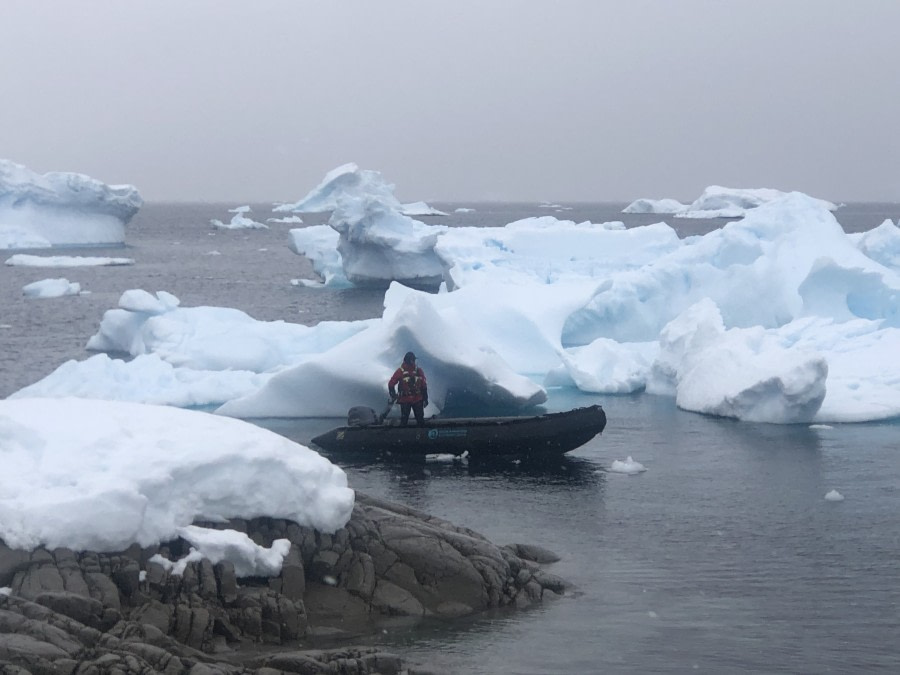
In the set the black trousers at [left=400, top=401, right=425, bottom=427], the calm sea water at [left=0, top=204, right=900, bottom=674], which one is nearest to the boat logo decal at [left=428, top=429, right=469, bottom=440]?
the black trousers at [left=400, top=401, right=425, bottom=427]

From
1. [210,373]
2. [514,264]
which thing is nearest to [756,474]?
[210,373]

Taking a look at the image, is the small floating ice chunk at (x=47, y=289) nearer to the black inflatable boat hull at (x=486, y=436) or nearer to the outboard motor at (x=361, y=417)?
the outboard motor at (x=361, y=417)

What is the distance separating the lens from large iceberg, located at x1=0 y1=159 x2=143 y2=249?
4784 cm

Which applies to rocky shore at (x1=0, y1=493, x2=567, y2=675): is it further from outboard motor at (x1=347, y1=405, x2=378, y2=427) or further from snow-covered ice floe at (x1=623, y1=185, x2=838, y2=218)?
snow-covered ice floe at (x1=623, y1=185, x2=838, y2=218)

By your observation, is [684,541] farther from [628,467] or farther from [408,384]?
[408,384]

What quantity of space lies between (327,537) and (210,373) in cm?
989

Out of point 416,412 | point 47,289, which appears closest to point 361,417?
point 416,412

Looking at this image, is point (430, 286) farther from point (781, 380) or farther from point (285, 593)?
point (285, 593)

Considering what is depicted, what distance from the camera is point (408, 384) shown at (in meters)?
13.5

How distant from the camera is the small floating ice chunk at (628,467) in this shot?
13062mm

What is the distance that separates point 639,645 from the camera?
757cm

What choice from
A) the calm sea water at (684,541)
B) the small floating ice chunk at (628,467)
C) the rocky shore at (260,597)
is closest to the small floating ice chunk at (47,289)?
the calm sea water at (684,541)

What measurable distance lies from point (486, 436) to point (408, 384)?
1124 mm

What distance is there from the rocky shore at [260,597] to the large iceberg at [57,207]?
141ft
